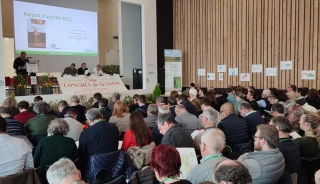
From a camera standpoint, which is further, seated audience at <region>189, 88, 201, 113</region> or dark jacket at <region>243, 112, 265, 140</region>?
seated audience at <region>189, 88, 201, 113</region>

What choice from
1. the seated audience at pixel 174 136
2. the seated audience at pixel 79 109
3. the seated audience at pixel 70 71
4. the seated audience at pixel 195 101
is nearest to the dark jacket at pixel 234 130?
the seated audience at pixel 174 136

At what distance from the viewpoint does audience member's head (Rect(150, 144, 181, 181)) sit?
2248mm

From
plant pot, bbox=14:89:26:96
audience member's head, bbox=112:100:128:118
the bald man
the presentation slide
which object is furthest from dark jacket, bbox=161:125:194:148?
the presentation slide

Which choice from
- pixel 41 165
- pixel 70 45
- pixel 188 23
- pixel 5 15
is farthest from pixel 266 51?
pixel 5 15

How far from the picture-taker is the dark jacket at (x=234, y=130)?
4.29 metres

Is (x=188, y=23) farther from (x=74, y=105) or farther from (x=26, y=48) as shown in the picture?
(x=74, y=105)

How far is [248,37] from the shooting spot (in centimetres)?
1259

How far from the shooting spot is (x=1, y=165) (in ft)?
9.75

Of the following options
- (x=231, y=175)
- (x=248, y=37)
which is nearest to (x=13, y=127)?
(x=231, y=175)

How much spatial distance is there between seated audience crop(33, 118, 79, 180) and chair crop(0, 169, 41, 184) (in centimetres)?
55

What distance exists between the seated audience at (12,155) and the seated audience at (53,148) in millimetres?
262

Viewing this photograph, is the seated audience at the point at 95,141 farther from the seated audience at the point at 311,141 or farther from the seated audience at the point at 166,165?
the seated audience at the point at 311,141

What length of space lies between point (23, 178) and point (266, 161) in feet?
7.00

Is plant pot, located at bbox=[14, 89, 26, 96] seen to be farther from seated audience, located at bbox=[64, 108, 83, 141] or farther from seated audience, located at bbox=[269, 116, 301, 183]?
seated audience, located at bbox=[269, 116, 301, 183]
